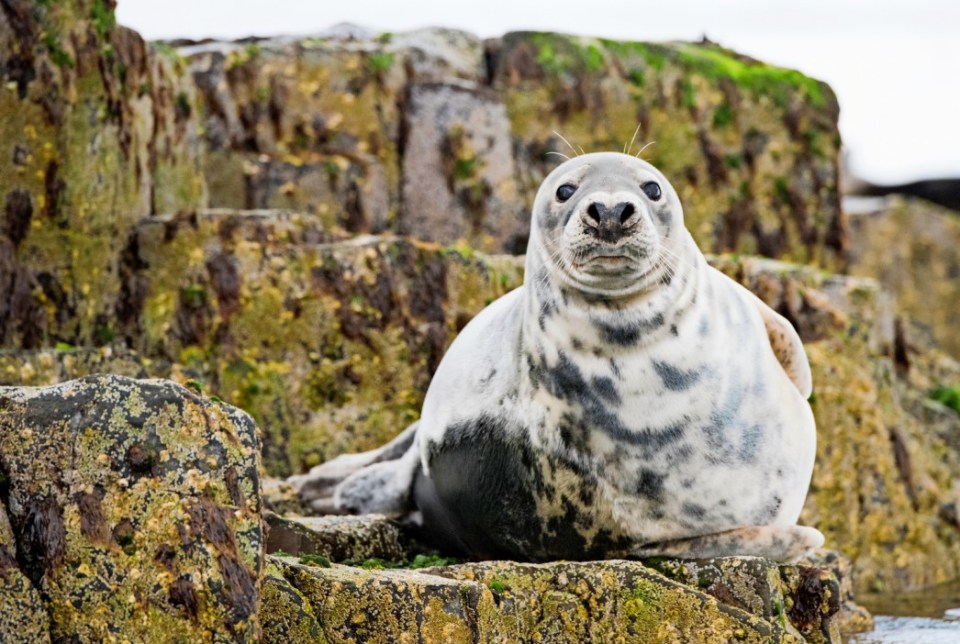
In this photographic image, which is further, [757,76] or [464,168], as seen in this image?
[757,76]

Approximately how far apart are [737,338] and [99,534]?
8.38ft

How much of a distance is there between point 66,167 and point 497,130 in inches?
165

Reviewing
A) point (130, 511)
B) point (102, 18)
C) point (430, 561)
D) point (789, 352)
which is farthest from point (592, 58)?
point (130, 511)

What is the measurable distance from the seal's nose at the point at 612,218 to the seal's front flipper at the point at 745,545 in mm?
1158

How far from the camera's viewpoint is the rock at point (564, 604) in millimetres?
4949

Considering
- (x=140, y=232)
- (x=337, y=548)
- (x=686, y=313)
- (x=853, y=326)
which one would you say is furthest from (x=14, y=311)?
(x=853, y=326)

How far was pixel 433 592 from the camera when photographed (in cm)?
494

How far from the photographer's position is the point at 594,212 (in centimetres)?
545

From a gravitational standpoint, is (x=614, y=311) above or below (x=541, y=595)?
above

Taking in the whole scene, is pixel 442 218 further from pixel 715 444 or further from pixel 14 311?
pixel 715 444

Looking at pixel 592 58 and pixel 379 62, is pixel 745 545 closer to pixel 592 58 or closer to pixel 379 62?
pixel 379 62

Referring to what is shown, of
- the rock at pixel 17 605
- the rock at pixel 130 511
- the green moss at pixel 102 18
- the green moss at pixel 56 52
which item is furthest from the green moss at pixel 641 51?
the rock at pixel 17 605

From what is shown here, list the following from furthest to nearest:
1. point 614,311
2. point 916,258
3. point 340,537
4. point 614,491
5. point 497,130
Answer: point 916,258
point 497,130
point 340,537
point 614,491
point 614,311

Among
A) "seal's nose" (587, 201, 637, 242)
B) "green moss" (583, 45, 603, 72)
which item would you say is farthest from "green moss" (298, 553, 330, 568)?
"green moss" (583, 45, 603, 72)
